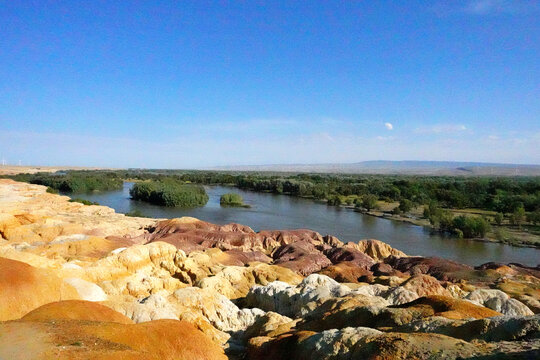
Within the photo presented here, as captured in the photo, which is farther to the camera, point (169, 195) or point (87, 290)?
point (169, 195)

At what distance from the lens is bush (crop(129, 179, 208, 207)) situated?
69.8 metres

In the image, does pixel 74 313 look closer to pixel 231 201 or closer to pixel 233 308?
pixel 233 308

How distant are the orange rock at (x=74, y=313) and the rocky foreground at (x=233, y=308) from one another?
0.14 feet

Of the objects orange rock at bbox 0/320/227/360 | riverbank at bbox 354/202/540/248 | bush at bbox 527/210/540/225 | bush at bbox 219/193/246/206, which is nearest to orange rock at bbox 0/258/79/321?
orange rock at bbox 0/320/227/360

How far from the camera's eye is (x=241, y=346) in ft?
39.0

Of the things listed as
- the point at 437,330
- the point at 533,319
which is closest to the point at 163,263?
the point at 437,330

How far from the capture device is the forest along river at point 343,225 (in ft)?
136

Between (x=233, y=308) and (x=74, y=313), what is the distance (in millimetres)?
5882

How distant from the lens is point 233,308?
14633 millimetres

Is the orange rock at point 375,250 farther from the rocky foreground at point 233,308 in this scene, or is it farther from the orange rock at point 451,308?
the orange rock at point 451,308

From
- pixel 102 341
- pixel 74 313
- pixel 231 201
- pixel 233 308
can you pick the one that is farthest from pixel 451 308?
pixel 231 201

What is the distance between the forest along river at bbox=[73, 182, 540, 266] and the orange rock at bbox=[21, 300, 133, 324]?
34955mm

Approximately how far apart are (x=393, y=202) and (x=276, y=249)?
166 feet

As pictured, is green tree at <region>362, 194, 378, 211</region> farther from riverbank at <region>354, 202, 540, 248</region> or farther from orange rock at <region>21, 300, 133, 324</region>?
orange rock at <region>21, 300, 133, 324</region>
